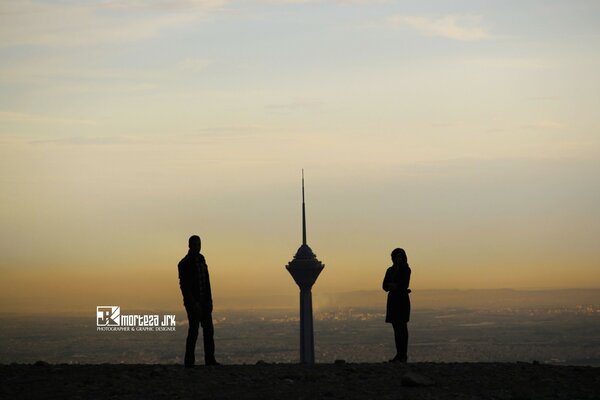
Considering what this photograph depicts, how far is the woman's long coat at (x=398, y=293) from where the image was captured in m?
24.1

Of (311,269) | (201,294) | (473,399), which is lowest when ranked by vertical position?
(473,399)

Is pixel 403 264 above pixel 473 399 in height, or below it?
above

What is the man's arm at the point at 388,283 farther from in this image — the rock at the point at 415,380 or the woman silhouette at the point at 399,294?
A: the rock at the point at 415,380

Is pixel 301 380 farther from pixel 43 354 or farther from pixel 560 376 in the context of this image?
pixel 43 354

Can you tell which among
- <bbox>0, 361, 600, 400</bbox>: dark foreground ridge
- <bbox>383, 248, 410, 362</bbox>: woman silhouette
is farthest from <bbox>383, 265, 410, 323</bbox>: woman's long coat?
<bbox>0, 361, 600, 400</bbox>: dark foreground ridge

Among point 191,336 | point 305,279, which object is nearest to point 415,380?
point 191,336

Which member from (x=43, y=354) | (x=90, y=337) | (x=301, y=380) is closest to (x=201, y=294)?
(x=301, y=380)

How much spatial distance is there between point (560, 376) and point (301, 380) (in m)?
4.58

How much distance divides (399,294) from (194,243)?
4694 millimetres

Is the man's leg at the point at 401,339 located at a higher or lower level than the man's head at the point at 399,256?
lower

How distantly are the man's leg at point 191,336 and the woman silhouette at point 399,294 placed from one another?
4.13 metres

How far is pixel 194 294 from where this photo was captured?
73.4 ft

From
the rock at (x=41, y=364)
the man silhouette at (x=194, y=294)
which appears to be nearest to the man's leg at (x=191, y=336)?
the man silhouette at (x=194, y=294)

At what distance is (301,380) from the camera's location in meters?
19.8
